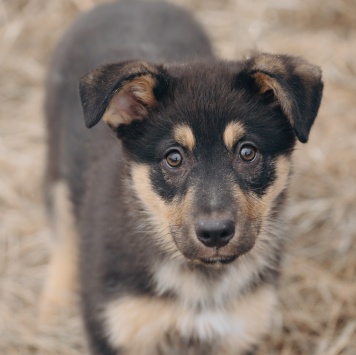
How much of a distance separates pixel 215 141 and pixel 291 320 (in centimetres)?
246

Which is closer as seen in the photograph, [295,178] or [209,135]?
[209,135]

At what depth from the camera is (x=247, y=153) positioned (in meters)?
4.64

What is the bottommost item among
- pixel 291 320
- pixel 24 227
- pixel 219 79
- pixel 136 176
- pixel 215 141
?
pixel 24 227

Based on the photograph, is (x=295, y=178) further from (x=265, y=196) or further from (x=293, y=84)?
(x=293, y=84)

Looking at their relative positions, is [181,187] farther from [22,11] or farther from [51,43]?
[22,11]

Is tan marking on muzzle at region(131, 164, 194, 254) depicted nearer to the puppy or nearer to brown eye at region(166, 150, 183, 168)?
the puppy

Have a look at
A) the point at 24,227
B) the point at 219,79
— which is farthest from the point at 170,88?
the point at 24,227

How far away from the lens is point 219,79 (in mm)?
4781

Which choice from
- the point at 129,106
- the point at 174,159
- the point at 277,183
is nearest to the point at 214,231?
the point at 174,159

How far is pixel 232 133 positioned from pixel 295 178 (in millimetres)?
1730

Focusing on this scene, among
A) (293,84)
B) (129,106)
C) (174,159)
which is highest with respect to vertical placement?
(293,84)

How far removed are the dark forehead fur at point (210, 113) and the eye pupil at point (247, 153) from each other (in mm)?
47

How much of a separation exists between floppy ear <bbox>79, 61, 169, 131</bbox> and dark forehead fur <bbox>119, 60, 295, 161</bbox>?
0.06 metres

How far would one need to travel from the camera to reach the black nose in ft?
14.1
